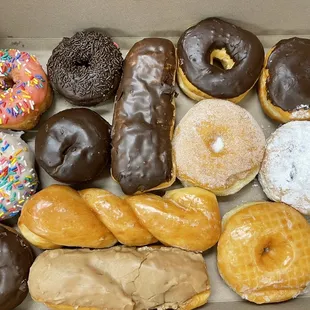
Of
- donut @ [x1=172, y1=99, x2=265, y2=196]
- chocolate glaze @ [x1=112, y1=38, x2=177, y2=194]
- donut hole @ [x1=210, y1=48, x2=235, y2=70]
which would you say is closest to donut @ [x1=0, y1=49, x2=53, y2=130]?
chocolate glaze @ [x1=112, y1=38, x2=177, y2=194]

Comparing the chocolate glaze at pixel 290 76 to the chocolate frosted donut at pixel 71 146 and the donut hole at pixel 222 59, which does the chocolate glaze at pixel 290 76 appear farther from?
the chocolate frosted donut at pixel 71 146

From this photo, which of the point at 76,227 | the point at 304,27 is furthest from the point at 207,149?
the point at 304,27

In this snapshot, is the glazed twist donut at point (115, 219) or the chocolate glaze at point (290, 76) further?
the chocolate glaze at point (290, 76)

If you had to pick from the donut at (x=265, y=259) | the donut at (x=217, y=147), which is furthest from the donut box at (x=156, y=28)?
the donut at (x=217, y=147)

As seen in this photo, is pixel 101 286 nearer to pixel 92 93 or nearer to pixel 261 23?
pixel 92 93

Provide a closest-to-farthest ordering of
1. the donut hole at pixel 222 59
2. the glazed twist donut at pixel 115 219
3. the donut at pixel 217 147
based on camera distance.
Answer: the glazed twist donut at pixel 115 219 < the donut at pixel 217 147 < the donut hole at pixel 222 59

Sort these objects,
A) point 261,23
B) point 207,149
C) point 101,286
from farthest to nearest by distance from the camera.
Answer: point 261,23 < point 207,149 < point 101,286
